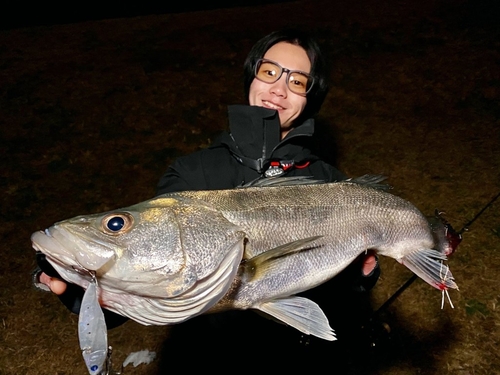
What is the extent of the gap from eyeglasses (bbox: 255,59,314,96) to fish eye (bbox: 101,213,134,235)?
1.40 m

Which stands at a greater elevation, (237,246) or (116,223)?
(116,223)

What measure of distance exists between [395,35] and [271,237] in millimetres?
7164

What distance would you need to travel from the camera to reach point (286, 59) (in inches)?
106

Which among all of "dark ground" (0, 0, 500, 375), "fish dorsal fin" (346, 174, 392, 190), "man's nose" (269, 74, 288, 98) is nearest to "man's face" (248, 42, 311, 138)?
"man's nose" (269, 74, 288, 98)

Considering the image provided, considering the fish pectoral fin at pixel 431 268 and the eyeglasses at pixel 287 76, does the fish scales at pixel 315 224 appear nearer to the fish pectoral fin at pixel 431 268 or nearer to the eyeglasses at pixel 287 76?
the fish pectoral fin at pixel 431 268

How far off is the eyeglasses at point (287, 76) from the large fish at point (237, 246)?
0.80 metres

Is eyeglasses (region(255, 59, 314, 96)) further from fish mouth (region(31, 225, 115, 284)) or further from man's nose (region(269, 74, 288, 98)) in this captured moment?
fish mouth (region(31, 225, 115, 284))

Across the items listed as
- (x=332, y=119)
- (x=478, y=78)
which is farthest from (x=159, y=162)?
(x=478, y=78)

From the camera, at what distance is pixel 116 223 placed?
1519 millimetres

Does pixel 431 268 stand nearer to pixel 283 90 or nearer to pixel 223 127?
pixel 283 90

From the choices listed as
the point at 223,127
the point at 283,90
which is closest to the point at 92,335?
the point at 283,90

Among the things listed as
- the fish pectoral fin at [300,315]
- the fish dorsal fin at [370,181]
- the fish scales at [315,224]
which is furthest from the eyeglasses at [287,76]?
the fish pectoral fin at [300,315]

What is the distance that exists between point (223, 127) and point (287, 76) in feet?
11.5

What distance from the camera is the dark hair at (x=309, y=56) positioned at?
8.97 feet
